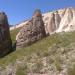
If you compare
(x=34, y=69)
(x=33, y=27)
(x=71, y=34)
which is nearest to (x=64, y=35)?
(x=71, y=34)

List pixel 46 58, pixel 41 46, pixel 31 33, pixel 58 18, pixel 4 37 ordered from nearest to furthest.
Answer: pixel 46 58 → pixel 41 46 → pixel 31 33 → pixel 4 37 → pixel 58 18

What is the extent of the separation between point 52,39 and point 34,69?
5.08 m

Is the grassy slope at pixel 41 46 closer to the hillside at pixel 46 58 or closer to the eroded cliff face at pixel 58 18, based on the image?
the hillside at pixel 46 58

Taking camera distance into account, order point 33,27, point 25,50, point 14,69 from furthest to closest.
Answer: point 33,27 → point 25,50 → point 14,69

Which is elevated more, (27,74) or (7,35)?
(7,35)

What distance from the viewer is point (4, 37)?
29.8m

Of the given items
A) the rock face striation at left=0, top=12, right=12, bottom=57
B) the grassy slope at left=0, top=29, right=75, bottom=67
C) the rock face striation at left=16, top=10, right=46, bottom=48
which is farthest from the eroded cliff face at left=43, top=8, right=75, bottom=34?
the grassy slope at left=0, top=29, right=75, bottom=67

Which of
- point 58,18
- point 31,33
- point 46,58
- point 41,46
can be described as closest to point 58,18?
point 58,18

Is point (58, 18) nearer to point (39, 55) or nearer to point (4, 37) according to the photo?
point (4, 37)

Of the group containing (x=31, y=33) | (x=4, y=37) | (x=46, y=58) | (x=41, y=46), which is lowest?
(x=46, y=58)

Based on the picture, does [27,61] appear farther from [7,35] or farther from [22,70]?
[7,35]

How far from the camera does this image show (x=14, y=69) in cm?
2348

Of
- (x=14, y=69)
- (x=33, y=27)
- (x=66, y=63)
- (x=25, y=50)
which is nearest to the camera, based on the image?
(x=66, y=63)

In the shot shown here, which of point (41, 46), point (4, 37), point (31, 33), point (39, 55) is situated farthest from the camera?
point (4, 37)
